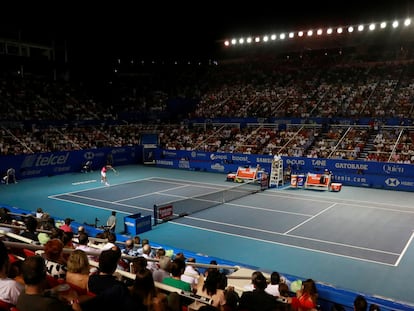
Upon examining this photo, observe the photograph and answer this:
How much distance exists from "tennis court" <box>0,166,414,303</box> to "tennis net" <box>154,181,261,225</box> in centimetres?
58

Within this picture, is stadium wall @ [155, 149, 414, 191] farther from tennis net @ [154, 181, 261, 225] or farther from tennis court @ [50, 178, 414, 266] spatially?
tennis net @ [154, 181, 261, 225]

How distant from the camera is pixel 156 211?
1853cm

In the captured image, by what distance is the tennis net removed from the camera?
62.2ft

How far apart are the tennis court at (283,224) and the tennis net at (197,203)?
58 cm

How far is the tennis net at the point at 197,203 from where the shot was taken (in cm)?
1895

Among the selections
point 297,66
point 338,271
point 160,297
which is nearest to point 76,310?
point 160,297

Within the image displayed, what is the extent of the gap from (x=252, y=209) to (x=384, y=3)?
2337 centimetres

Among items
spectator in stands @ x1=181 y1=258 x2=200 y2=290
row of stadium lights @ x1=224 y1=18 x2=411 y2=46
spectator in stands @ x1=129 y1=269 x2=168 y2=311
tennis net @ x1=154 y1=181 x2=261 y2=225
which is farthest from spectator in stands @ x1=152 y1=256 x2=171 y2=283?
row of stadium lights @ x1=224 y1=18 x2=411 y2=46

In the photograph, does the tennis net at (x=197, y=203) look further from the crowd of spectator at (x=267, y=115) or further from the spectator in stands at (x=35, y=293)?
the spectator in stands at (x=35, y=293)

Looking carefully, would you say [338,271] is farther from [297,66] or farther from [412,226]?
[297,66]

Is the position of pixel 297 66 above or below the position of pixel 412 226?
above

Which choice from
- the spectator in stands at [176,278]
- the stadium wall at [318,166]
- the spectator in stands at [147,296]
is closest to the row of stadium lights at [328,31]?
the stadium wall at [318,166]

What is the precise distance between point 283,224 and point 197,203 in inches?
233

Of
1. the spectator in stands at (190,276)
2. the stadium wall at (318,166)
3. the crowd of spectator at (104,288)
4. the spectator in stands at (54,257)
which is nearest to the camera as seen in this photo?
the crowd of spectator at (104,288)
